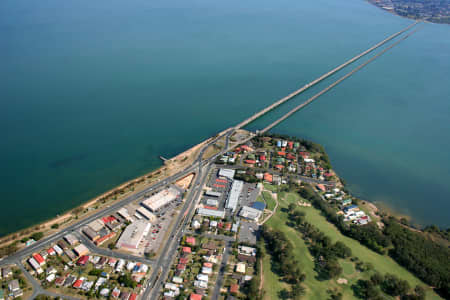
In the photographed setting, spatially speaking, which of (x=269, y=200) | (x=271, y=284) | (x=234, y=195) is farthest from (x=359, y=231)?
(x=234, y=195)

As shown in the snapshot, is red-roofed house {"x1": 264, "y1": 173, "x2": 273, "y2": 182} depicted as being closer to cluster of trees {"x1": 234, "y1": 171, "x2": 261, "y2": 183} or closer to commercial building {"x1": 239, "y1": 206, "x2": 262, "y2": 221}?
cluster of trees {"x1": 234, "y1": 171, "x2": 261, "y2": 183}

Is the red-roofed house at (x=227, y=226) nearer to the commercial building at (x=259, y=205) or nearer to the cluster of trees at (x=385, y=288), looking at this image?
the commercial building at (x=259, y=205)

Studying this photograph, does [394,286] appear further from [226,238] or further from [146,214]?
[146,214]

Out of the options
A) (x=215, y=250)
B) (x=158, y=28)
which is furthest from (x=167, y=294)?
(x=158, y=28)

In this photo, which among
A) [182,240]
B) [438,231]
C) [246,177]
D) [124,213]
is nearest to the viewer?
[182,240]

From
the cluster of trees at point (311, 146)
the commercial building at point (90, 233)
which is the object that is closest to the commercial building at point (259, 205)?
the cluster of trees at point (311, 146)

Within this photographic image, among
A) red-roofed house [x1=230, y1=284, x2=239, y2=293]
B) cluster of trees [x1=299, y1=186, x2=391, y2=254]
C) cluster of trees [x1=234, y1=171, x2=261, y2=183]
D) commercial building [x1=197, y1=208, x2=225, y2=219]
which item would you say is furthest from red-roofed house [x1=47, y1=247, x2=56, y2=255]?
cluster of trees [x1=299, y1=186, x2=391, y2=254]
